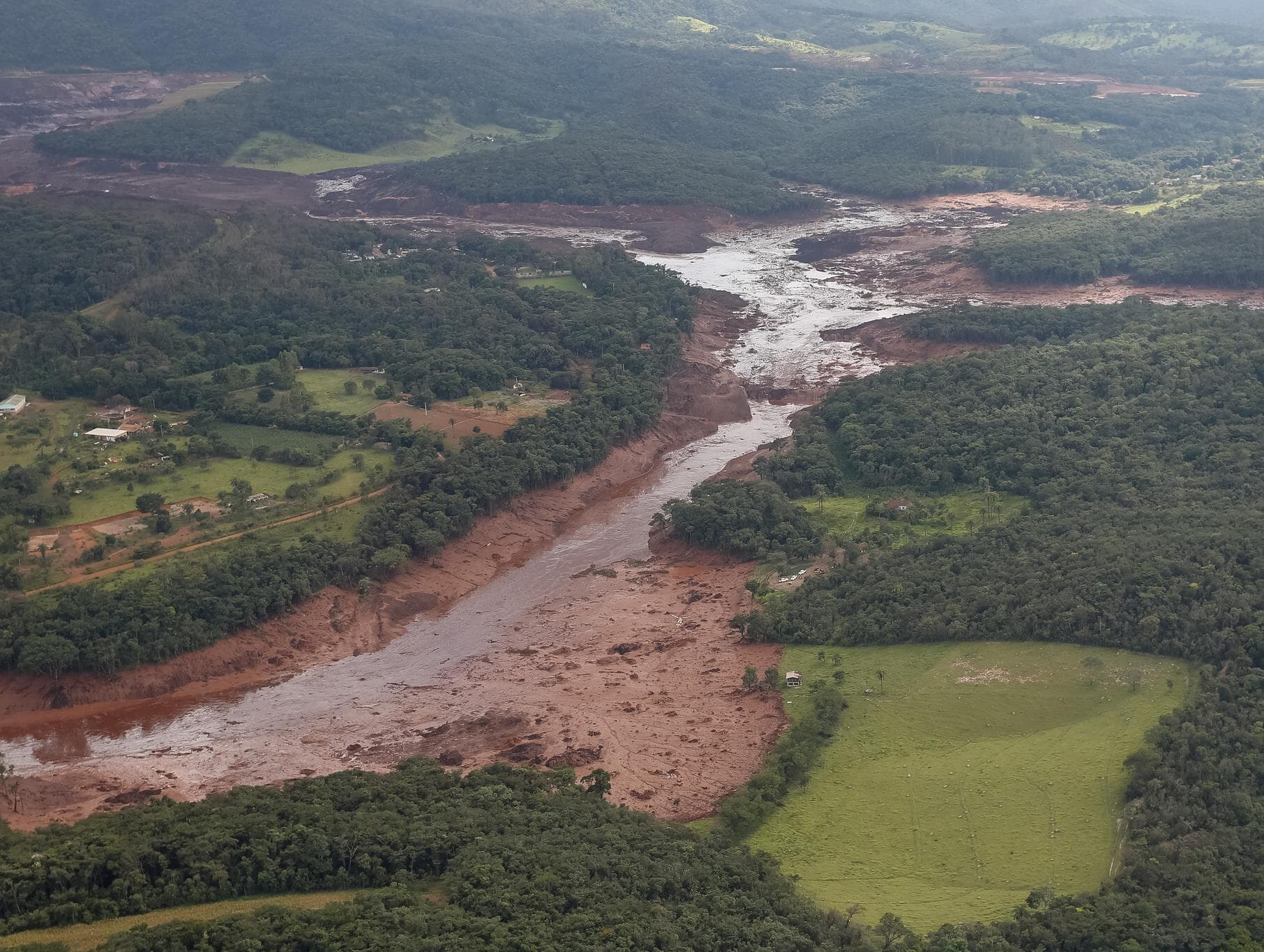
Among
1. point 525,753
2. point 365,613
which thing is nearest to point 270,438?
point 365,613

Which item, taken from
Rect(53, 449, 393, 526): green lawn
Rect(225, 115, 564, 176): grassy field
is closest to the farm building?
Rect(53, 449, 393, 526): green lawn

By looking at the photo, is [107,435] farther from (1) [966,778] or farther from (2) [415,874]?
(1) [966,778]

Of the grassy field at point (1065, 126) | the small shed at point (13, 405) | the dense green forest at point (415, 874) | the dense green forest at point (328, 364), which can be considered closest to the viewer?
the dense green forest at point (415, 874)

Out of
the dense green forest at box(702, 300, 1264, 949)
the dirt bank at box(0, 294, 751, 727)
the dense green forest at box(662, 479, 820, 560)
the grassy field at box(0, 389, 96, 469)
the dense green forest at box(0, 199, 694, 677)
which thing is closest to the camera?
the dense green forest at box(702, 300, 1264, 949)

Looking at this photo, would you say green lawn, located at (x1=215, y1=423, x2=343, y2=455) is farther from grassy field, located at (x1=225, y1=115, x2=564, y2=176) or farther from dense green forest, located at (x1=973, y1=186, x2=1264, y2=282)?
grassy field, located at (x1=225, y1=115, x2=564, y2=176)

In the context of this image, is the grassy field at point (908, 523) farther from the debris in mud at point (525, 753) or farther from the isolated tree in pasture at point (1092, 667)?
the debris in mud at point (525, 753)

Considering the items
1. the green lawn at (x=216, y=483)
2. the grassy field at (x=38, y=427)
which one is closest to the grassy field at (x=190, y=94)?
the grassy field at (x=38, y=427)

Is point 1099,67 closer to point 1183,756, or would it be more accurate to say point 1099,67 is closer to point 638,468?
point 638,468
